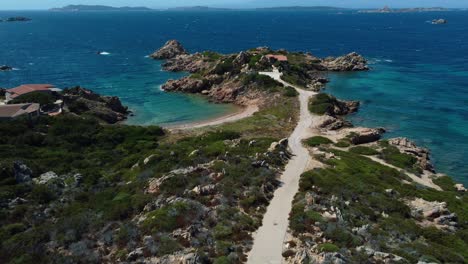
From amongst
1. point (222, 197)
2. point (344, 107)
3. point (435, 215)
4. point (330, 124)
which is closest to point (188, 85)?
point (344, 107)

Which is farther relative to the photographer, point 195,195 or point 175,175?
point 175,175

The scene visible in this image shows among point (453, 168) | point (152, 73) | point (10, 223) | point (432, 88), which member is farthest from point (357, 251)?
point (152, 73)

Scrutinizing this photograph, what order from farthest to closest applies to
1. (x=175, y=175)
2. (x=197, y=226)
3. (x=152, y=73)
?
1. (x=152, y=73)
2. (x=175, y=175)
3. (x=197, y=226)

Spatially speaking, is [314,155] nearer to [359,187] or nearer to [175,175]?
[359,187]

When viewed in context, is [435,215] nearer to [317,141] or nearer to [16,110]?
[317,141]

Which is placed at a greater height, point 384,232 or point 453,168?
point 384,232

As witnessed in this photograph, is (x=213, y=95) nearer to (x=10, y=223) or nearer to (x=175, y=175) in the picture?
(x=175, y=175)

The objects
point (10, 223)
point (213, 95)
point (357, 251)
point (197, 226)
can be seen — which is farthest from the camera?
point (213, 95)
